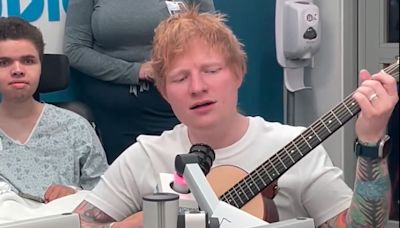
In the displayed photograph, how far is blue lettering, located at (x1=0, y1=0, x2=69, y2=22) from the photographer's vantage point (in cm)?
Answer: 310

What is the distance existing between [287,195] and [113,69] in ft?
5.37

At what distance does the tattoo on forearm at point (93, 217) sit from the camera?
1.64 meters

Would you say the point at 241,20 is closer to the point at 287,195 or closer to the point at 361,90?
the point at 287,195

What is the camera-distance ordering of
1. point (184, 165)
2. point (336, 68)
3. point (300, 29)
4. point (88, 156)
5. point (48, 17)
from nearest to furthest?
point (184, 165), point (88, 156), point (48, 17), point (300, 29), point (336, 68)

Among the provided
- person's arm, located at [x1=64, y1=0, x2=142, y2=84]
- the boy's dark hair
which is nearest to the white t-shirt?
the boy's dark hair

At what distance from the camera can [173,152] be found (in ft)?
5.33

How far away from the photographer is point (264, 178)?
149cm

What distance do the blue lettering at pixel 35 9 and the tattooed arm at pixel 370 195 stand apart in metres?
2.16

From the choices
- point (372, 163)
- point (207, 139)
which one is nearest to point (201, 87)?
point (207, 139)

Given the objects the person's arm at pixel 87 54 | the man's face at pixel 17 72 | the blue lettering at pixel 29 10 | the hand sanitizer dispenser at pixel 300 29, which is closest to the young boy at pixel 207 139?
the man's face at pixel 17 72

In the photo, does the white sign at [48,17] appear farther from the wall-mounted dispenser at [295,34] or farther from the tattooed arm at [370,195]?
the tattooed arm at [370,195]

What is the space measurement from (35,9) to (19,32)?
2.28 feet

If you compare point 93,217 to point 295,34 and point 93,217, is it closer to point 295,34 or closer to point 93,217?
point 93,217

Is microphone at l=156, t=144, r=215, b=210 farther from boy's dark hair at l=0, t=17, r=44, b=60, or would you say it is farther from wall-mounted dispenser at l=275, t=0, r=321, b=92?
wall-mounted dispenser at l=275, t=0, r=321, b=92
